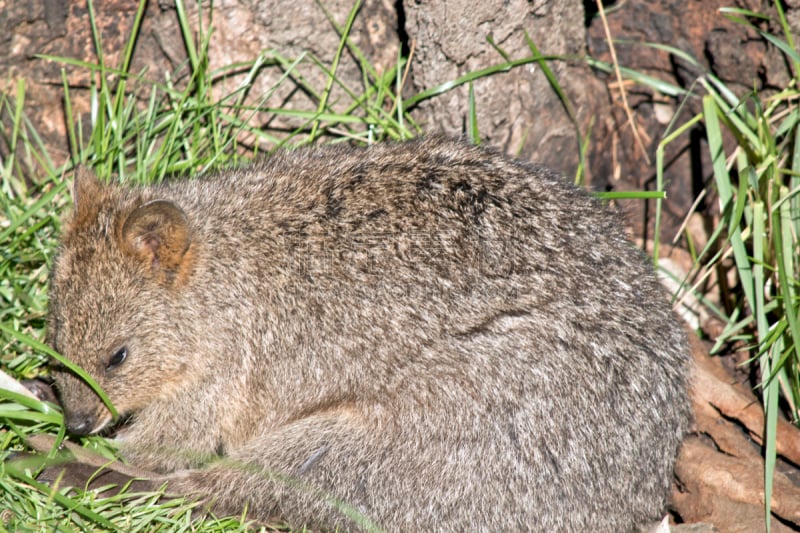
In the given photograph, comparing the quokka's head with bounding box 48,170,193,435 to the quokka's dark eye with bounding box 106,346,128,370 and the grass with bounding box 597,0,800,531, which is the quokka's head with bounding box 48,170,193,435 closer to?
the quokka's dark eye with bounding box 106,346,128,370

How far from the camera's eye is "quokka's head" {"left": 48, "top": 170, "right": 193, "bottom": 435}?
4559 millimetres

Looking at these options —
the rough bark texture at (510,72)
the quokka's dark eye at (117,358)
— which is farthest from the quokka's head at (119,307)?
the rough bark texture at (510,72)

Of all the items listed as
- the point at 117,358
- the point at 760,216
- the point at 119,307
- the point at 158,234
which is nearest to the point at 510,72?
the point at 760,216

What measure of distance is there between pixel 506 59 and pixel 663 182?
58.6 inches

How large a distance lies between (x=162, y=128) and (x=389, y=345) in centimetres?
245

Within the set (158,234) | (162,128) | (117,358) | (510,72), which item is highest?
(510,72)

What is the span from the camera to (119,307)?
4.57m

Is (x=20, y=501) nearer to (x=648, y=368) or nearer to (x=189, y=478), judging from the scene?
(x=189, y=478)

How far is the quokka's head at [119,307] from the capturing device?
4.56 m

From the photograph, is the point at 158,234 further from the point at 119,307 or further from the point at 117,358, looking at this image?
the point at 117,358

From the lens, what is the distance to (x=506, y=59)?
568 cm

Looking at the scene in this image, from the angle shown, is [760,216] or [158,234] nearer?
[158,234]

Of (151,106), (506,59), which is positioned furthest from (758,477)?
(151,106)

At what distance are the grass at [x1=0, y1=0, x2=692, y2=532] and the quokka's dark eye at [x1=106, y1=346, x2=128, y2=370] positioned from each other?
0.84 metres
